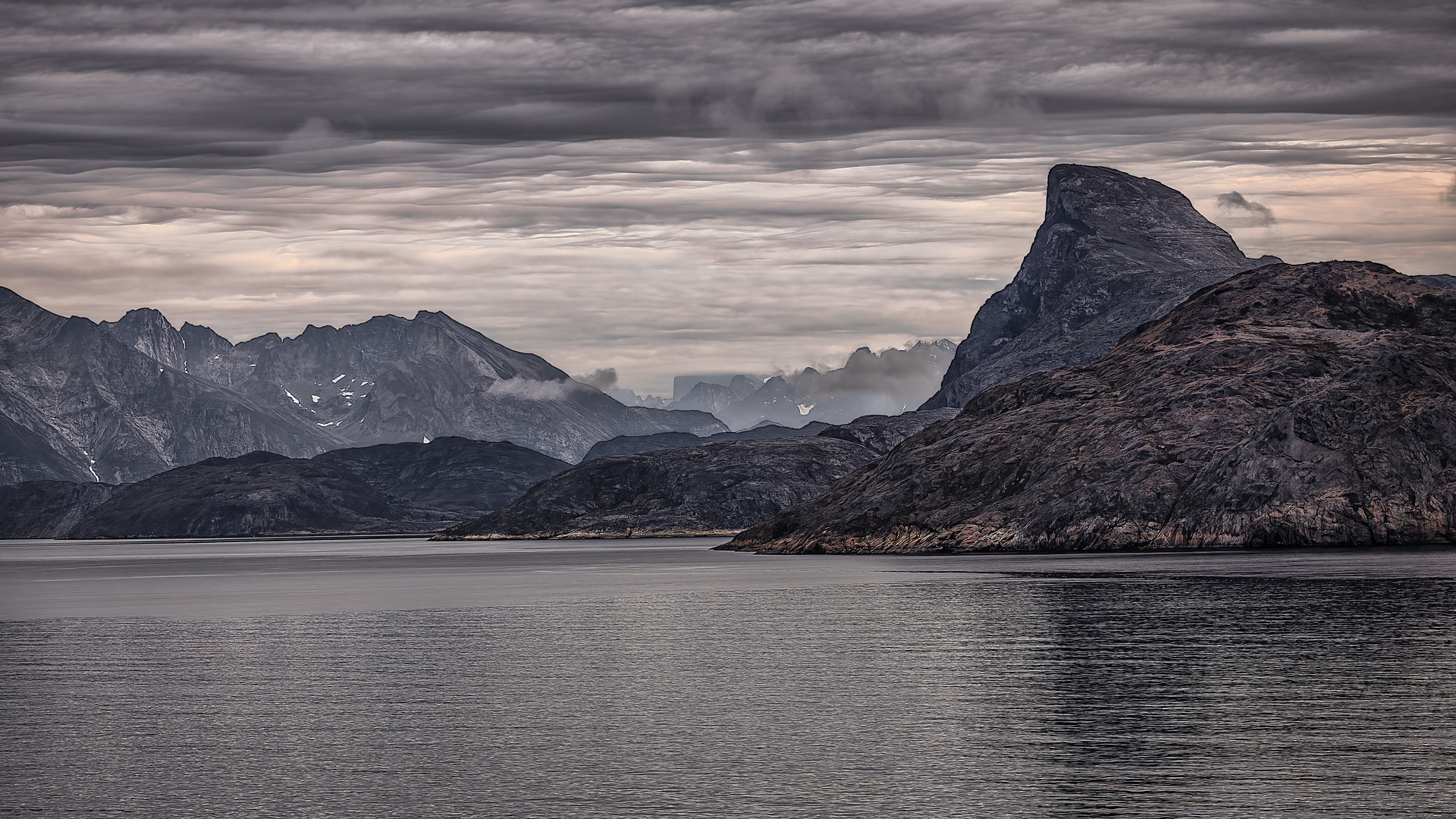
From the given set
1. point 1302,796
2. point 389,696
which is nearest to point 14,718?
point 389,696

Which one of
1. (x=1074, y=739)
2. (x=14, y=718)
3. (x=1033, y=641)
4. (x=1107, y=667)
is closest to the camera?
(x=1074, y=739)

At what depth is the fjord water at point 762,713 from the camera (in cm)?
3944

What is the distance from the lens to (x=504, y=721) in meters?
53.6

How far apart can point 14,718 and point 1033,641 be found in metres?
51.6

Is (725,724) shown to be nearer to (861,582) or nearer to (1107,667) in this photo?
(1107,667)

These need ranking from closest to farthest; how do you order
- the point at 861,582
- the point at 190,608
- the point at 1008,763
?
the point at 1008,763 < the point at 190,608 < the point at 861,582

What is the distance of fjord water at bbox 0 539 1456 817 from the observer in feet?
129

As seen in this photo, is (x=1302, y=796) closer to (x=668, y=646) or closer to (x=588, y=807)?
(x=588, y=807)

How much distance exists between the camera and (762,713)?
5494 cm

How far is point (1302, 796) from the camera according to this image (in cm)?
3788

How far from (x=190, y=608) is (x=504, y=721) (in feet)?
297

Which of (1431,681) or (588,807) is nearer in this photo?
(588,807)

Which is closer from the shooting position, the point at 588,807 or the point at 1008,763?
the point at 588,807

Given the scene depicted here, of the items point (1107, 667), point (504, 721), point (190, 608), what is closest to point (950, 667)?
point (1107, 667)
